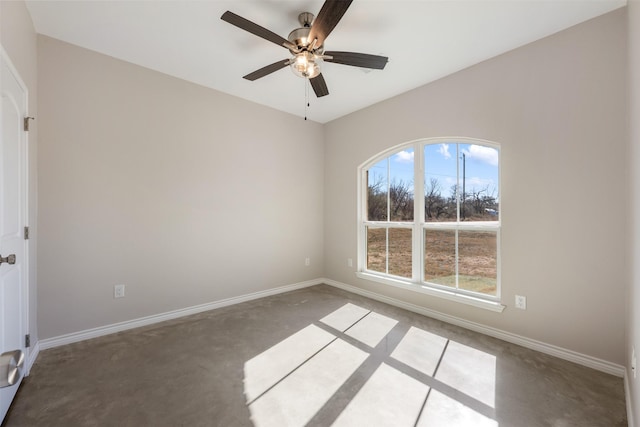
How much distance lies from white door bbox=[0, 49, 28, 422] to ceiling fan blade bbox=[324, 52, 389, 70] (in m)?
2.03

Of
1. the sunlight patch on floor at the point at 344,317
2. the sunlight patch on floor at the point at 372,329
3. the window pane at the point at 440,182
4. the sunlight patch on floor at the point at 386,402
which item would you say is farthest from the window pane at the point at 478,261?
the sunlight patch on floor at the point at 386,402

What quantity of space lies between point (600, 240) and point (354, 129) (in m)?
2.93

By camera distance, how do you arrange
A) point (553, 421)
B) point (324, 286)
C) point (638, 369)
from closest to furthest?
1. point (638, 369)
2. point (553, 421)
3. point (324, 286)

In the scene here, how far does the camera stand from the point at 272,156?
12.9 feet

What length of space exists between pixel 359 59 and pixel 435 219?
2.00 meters

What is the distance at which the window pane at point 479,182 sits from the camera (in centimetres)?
275

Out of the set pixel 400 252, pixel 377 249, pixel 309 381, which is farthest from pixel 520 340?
pixel 309 381

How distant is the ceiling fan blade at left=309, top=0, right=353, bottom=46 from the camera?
1.59m

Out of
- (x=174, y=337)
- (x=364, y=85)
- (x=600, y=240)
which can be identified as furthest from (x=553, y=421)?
(x=364, y=85)

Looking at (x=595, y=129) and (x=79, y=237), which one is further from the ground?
(x=595, y=129)

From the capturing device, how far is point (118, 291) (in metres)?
2.70

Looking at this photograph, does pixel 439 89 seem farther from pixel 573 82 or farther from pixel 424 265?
pixel 424 265

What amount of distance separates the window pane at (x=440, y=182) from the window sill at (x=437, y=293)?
827 mm

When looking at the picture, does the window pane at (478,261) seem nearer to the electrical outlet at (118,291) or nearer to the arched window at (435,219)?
the arched window at (435,219)
